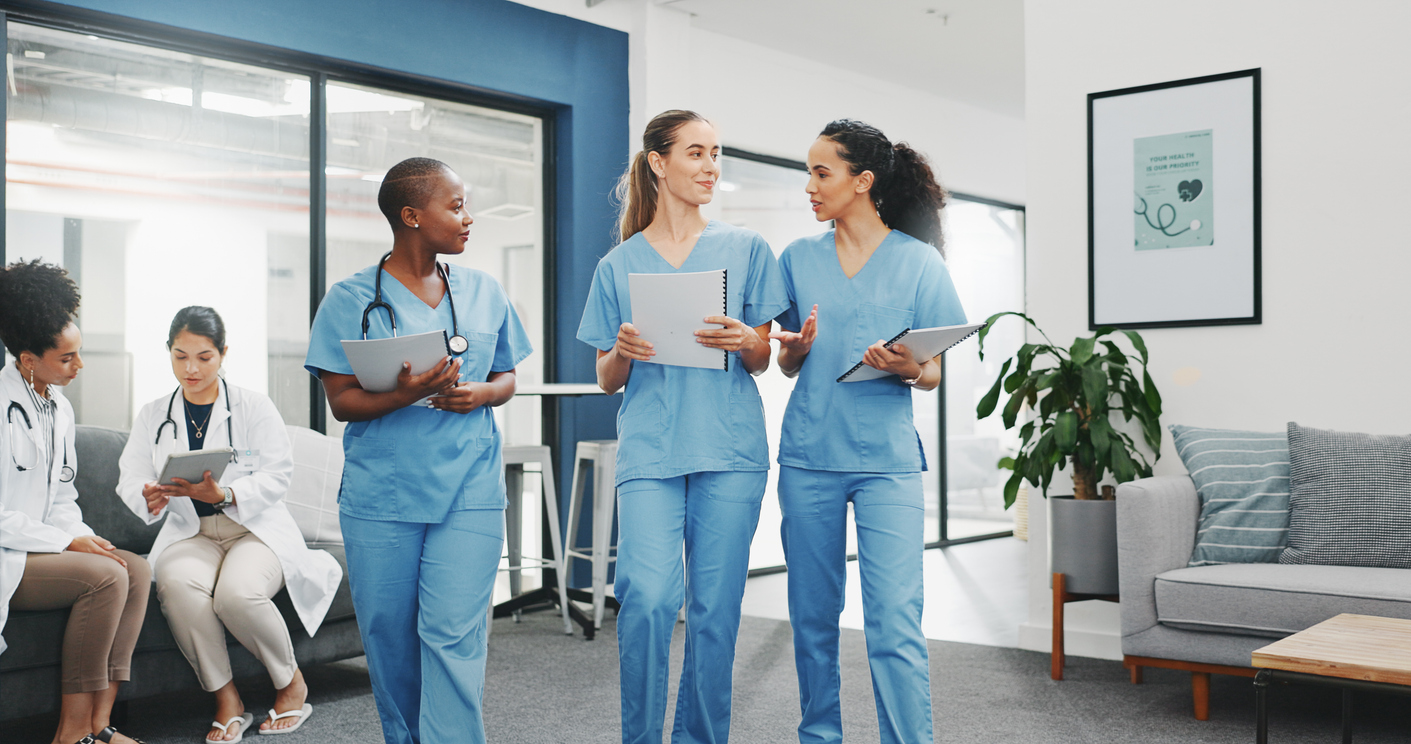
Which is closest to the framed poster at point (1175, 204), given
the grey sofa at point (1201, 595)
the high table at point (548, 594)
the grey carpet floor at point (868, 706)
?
the grey sofa at point (1201, 595)

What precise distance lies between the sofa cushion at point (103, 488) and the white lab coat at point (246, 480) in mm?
172

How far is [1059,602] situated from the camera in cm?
354

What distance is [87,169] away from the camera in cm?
366

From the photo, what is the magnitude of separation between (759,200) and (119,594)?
12.5 feet

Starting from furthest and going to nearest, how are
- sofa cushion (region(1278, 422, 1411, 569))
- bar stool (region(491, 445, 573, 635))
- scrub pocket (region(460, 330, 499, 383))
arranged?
bar stool (region(491, 445, 573, 635))
sofa cushion (region(1278, 422, 1411, 569))
scrub pocket (region(460, 330, 499, 383))

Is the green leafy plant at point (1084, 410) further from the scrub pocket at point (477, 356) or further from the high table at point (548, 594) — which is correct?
the scrub pocket at point (477, 356)

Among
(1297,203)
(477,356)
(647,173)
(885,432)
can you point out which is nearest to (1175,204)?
(1297,203)

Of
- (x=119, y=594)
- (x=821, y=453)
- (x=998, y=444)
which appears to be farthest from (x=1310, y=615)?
(x=998, y=444)

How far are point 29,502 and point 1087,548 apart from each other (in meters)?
2.95

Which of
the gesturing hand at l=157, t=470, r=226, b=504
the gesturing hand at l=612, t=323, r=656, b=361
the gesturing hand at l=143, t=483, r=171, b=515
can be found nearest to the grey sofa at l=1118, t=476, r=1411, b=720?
the gesturing hand at l=612, t=323, r=656, b=361

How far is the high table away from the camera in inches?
162

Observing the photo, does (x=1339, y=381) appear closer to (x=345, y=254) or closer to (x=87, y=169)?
(x=345, y=254)

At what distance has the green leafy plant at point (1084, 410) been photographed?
3.51 metres

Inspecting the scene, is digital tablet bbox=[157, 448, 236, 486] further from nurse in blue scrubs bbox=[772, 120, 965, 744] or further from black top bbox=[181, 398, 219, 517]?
nurse in blue scrubs bbox=[772, 120, 965, 744]
